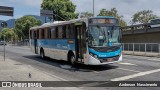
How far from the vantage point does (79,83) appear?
38.8ft

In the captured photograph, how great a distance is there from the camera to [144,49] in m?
29.4

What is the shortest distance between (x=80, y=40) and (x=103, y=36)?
4.82 ft

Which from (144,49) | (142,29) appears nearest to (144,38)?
(142,29)

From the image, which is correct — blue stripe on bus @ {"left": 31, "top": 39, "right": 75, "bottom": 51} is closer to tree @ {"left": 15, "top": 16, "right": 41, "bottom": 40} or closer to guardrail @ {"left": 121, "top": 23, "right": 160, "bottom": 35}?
guardrail @ {"left": 121, "top": 23, "right": 160, "bottom": 35}

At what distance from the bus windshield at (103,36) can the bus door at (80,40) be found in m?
0.51

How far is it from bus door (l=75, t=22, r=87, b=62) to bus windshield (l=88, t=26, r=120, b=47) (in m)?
0.51

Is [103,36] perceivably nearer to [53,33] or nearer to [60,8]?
[53,33]

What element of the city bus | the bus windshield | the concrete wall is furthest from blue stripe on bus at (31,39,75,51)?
the concrete wall

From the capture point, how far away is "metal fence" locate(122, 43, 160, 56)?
92.2ft

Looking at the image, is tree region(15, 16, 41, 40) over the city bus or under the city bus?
over

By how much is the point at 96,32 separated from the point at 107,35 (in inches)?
27.3

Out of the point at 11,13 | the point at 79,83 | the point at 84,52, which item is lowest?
the point at 79,83

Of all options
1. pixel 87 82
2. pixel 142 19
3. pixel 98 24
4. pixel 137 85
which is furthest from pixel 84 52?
pixel 142 19

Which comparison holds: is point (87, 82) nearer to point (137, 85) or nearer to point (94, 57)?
point (137, 85)
